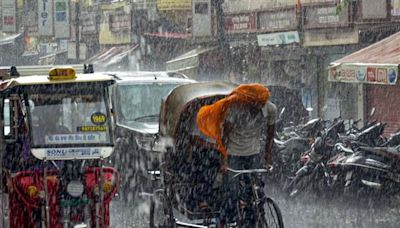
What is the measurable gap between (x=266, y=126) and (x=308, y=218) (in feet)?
11.2

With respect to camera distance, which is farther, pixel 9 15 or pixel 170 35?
pixel 9 15

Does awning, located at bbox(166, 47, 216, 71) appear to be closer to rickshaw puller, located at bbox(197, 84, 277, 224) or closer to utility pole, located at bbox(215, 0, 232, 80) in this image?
utility pole, located at bbox(215, 0, 232, 80)

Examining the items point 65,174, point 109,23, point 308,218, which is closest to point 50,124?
point 65,174

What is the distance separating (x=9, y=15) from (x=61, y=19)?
25.5 feet

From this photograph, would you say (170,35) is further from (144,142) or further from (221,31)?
(144,142)

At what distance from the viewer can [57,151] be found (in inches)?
304

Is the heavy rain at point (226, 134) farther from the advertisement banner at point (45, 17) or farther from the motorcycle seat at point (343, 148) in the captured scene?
the advertisement banner at point (45, 17)

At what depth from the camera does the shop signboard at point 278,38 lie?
2510cm

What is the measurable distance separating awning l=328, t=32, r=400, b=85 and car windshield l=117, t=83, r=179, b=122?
460 cm

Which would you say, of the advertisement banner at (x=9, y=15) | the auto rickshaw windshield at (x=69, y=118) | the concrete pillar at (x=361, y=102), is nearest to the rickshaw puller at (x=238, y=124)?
the auto rickshaw windshield at (x=69, y=118)

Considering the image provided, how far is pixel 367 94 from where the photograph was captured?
21.5 m

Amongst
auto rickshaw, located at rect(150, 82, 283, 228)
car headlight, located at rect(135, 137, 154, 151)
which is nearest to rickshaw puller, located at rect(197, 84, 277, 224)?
auto rickshaw, located at rect(150, 82, 283, 228)

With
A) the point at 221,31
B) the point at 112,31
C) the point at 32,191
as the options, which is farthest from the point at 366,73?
the point at 112,31

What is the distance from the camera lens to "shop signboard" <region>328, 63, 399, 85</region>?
16.6 m
